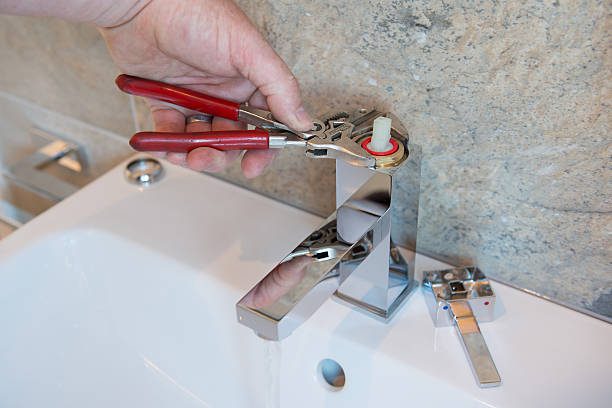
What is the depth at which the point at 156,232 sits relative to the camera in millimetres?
608

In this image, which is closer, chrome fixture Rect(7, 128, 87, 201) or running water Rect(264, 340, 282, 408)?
running water Rect(264, 340, 282, 408)

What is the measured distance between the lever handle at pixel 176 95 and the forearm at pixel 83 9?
0.16 feet

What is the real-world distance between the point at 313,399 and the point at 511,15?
33 cm

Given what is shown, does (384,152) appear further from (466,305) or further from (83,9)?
(83,9)

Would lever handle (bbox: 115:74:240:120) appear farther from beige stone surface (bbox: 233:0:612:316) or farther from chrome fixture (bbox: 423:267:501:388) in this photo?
chrome fixture (bbox: 423:267:501:388)

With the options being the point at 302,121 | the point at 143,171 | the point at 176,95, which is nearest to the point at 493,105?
the point at 302,121

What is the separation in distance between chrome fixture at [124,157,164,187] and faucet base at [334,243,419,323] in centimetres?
25

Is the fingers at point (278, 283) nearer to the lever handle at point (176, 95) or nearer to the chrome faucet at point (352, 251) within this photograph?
the chrome faucet at point (352, 251)

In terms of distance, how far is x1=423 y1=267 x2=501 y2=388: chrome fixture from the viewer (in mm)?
482

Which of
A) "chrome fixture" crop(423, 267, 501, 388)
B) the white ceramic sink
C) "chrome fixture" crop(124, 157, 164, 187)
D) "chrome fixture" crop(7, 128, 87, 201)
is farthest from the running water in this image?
"chrome fixture" crop(7, 128, 87, 201)

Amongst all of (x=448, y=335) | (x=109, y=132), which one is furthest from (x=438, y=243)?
(x=109, y=132)

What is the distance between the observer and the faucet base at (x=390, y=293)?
514 mm

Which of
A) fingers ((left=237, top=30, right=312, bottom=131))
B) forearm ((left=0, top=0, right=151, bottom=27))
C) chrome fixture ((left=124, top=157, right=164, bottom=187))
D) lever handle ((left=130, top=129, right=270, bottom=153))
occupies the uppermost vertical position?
forearm ((left=0, top=0, right=151, bottom=27))

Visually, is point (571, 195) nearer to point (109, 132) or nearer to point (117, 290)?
point (117, 290)
